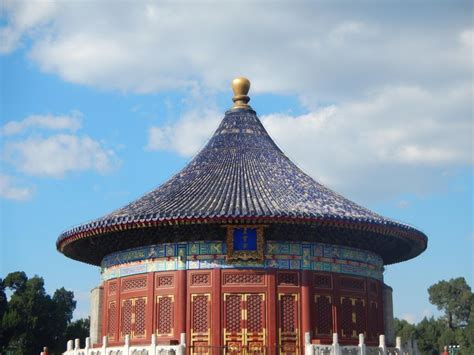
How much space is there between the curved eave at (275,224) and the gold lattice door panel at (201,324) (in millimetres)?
2451

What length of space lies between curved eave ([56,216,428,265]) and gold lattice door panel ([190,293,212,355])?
2451mm

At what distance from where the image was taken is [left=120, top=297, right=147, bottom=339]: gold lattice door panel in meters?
26.9

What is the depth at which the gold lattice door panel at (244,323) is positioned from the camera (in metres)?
25.3

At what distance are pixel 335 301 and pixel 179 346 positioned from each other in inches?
230

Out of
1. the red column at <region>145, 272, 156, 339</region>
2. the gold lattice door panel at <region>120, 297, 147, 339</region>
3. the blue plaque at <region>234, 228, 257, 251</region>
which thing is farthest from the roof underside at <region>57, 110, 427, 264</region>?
the gold lattice door panel at <region>120, 297, 147, 339</region>

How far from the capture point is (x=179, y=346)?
23.8 meters

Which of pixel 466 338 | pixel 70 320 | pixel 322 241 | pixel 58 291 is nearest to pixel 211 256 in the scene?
pixel 322 241

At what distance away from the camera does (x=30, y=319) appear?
51.9m

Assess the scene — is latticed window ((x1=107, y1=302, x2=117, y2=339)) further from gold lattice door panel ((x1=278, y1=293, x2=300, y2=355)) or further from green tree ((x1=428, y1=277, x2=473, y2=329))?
green tree ((x1=428, y1=277, x2=473, y2=329))

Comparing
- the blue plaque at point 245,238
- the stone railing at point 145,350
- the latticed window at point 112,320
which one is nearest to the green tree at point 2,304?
the latticed window at point 112,320

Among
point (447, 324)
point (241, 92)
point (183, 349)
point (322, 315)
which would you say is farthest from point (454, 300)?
point (183, 349)

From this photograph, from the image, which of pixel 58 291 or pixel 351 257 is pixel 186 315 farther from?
pixel 58 291

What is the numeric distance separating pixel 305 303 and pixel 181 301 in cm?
399

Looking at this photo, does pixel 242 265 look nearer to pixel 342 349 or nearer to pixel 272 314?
pixel 272 314
